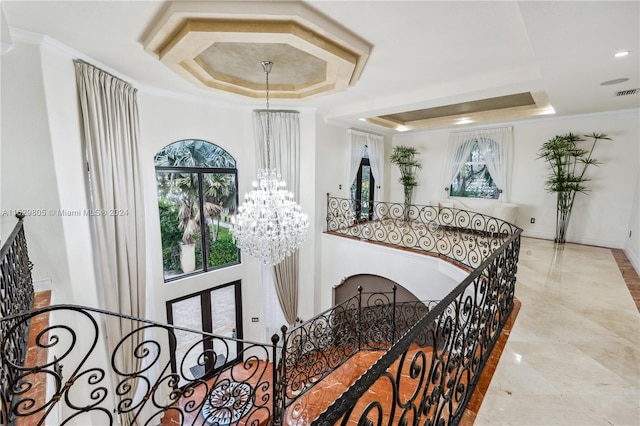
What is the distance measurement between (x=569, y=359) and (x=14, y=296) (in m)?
4.19

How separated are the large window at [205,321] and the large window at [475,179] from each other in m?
6.01

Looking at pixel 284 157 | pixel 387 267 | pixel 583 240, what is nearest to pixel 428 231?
pixel 387 267

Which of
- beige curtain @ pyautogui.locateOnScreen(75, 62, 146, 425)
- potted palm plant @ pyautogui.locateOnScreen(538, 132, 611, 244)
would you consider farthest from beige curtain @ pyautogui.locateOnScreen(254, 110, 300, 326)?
potted palm plant @ pyautogui.locateOnScreen(538, 132, 611, 244)

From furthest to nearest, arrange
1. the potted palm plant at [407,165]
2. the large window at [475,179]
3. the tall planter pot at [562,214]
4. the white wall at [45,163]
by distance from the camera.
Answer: the potted palm plant at [407,165], the large window at [475,179], the tall planter pot at [562,214], the white wall at [45,163]

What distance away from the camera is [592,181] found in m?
5.61

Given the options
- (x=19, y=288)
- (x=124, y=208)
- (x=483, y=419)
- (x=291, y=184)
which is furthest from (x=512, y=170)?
(x=19, y=288)

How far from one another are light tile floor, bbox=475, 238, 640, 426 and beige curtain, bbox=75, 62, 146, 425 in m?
3.77

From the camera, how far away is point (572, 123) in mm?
5711

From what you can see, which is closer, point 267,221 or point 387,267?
point 267,221

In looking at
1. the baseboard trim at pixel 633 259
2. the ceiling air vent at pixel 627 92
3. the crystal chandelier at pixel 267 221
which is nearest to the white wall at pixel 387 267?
the crystal chandelier at pixel 267 221

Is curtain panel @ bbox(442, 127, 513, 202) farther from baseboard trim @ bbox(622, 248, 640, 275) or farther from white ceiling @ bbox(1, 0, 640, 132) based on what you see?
baseboard trim @ bbox(622, 248, 640, 275)

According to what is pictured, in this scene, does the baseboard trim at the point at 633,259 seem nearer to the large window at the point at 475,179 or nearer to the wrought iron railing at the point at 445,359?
the wrought iron railing at the point at 445,359

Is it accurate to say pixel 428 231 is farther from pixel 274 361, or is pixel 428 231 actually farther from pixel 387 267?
pixel 274 361

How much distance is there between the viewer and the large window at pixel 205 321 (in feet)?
17.8
